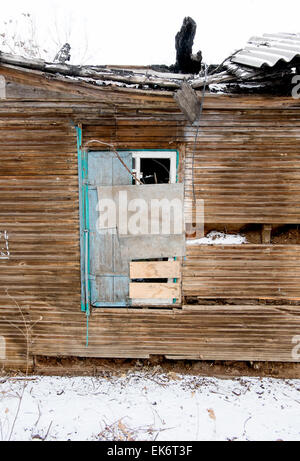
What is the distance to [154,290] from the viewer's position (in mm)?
4258

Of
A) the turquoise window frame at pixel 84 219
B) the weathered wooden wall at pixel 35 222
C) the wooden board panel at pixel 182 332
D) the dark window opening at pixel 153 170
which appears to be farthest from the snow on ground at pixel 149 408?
the dark window opening at pixel 153 170

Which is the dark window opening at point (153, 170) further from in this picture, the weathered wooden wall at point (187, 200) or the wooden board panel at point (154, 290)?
the wooden board panel at point (154, 290)

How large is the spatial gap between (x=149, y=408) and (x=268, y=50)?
5375 millimetres

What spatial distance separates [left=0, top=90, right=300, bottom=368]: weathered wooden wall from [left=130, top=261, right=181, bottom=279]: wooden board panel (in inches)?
9.6

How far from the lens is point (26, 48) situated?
40.7ft

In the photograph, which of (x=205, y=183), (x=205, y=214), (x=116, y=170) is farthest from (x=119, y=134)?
(x=205, y=214)

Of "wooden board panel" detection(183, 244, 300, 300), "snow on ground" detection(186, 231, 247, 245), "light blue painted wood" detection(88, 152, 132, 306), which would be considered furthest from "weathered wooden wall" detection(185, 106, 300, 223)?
"light blue painted wood" detection(88, 152, 132, 306)

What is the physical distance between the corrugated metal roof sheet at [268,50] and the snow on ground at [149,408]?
4.65 m

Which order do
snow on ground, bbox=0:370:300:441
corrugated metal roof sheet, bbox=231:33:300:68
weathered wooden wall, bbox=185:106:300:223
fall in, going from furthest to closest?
weathered wooden wall, bbox=185:106:300:223 → snow on ground, bbox=0:370:300:441 → corrugated metal roof sheet, bbox=231:33:300:68

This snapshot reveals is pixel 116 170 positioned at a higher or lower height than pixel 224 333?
higher

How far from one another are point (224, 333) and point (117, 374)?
76.3 inches

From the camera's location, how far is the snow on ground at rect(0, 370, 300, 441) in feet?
11.4

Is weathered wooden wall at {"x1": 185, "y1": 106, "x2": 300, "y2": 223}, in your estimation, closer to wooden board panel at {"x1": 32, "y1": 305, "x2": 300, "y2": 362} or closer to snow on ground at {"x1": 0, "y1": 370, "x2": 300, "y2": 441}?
wooden board panel at {"x1": 32, "y1": 305, "x2": 300, "y2": 362}
